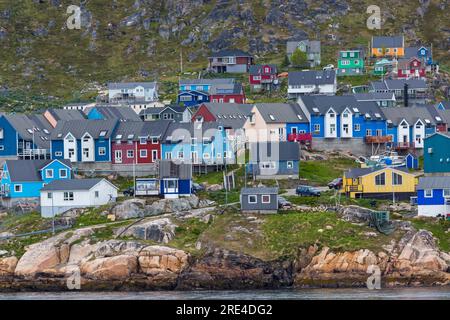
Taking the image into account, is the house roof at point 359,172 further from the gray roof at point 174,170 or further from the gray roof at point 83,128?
the gray roof at point 83,128

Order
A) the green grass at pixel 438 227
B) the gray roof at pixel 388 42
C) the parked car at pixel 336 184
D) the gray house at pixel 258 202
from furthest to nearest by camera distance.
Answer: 1. the gray roof at pixel 388 42
2. the parked car at pixel 336 184
3. the gray house at pixel 258 202
4. the green grass at pixel 438 227

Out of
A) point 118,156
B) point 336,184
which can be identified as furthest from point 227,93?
point 336,184

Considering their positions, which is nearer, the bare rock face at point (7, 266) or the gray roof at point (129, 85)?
the bare rock face at point (7, 266)

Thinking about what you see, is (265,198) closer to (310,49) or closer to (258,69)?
(258,69)

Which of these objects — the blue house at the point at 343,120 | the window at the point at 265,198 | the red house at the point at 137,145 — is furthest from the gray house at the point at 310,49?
the window at the point at 265,198

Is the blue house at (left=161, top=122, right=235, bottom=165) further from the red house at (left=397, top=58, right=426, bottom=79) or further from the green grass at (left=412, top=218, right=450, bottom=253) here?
the red house at (left=397, top=58, right=426, bottom=79)

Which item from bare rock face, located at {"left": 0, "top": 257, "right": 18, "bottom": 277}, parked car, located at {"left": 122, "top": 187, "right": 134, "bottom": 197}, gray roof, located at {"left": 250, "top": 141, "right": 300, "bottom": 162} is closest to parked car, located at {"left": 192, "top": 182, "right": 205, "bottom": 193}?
parked car, located at {"left": 122, "top": 187, "right": 134, "bottom": 197}
